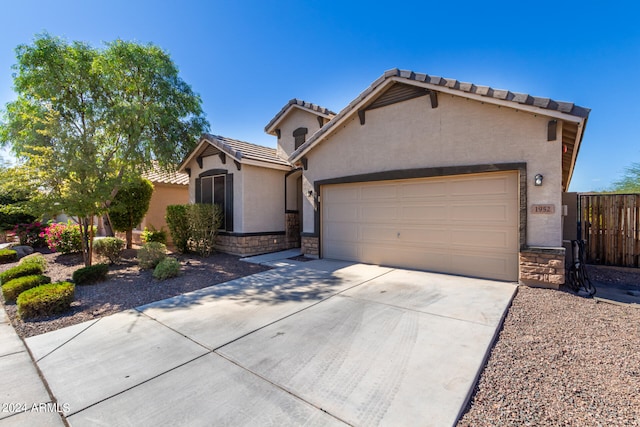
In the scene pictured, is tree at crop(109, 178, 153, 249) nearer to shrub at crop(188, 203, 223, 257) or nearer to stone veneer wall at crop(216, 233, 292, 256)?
shrub at crop(188, 203, 223, 257)

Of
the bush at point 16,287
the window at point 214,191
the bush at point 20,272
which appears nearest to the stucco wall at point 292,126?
the window at point 214,191

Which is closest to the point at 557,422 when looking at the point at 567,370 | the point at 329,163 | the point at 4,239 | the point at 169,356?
the point at 567,370

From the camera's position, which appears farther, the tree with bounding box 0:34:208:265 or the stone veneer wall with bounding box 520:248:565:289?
the tree with bounding box 0:34:208:265

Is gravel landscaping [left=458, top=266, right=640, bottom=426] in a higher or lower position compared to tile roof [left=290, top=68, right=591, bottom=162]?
lower

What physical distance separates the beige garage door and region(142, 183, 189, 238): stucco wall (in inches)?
417

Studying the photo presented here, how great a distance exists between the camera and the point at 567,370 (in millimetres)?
3037

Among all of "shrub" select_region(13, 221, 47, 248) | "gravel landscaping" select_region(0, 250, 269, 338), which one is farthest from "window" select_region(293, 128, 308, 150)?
"shrub" select_region(13, 221, 47, 248)

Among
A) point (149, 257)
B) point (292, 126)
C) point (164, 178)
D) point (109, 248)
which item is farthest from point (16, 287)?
point (292, 126)

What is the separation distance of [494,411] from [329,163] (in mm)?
7806

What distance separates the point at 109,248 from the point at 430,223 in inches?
387

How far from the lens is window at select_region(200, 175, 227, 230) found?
1127 centimetres

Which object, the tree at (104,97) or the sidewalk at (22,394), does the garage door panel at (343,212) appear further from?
the sidewalk at (22,394)

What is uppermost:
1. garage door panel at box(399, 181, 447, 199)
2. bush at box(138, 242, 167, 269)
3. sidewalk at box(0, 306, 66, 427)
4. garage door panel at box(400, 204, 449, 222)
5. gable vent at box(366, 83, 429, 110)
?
gable vent at box(366, 83, 429, 110)

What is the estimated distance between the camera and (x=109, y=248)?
8.98 metres
